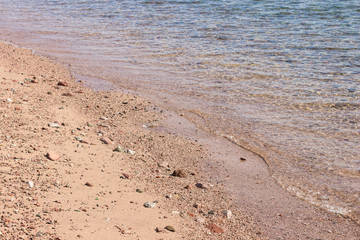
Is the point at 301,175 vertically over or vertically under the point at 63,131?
under

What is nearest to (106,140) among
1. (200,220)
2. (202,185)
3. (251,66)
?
(202,185)

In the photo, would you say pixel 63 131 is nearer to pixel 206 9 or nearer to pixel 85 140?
pixel 85 140

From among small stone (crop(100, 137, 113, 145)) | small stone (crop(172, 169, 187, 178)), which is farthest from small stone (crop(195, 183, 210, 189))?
small stone (crop(100, 137, 113, 145))

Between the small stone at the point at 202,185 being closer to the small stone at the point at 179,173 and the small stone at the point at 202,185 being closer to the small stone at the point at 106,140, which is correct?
the small stone at the point at 179,173

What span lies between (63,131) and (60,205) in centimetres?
199

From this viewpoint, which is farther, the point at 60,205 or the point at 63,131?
the point at 63,131

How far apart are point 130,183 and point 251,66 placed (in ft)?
18.6

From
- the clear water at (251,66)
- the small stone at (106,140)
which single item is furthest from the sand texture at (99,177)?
the clear water at (251,66)

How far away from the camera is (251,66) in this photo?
9953mm

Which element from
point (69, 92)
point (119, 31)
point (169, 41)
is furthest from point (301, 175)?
point (119, 31)

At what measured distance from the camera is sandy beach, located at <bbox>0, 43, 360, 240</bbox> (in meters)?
4.18

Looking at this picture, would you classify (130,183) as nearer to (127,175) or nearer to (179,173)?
(127,175)

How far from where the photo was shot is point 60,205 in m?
4.30

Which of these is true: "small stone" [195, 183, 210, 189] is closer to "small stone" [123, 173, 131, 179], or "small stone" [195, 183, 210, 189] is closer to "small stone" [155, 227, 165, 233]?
"small stone" [123, 173, 131, 179]
